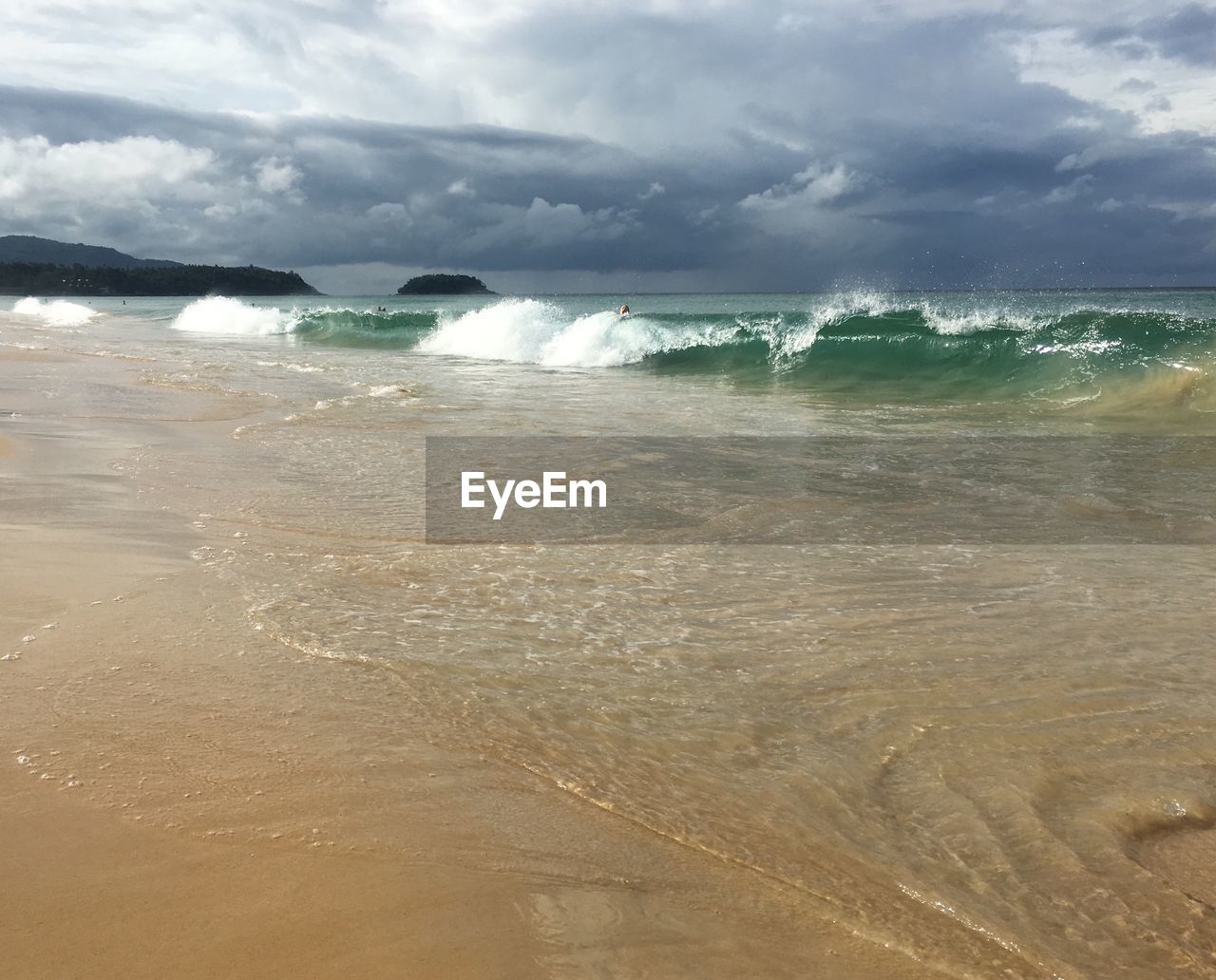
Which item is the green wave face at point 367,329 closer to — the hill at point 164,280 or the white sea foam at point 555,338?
the white sea foam at point 555,338

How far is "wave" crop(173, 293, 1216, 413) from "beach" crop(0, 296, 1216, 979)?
9.77 m

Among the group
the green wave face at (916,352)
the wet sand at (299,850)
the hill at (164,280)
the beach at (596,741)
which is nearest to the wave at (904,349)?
the green wave face at (916,352)

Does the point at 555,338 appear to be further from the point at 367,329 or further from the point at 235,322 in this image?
the point at 235,322

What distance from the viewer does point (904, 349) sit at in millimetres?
19875

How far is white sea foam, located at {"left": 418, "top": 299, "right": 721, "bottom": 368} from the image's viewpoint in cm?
2452

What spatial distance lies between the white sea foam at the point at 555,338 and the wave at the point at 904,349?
0.14 feet

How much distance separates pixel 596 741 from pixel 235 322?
4574 centimetres

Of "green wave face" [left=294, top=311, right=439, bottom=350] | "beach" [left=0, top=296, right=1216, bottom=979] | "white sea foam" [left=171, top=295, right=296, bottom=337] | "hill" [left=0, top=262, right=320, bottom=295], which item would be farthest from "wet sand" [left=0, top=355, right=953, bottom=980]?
"hill" [left=0, top=262, right=320, bottom=295]

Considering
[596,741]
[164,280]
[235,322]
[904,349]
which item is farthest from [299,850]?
[164,280]

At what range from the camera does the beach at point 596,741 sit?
2.08 meters

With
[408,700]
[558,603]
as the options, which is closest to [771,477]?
[558,603]

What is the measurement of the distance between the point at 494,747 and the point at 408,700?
0.44m

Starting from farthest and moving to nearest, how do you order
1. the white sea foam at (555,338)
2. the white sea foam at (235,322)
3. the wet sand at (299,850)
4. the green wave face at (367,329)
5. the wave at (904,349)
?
the white sea foam at (235,322) < the green wave face at (367,329) < the white sea foam at (555,338) < the wave at (904,349) < the wet sand at (299,850)

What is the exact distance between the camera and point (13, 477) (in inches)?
265
